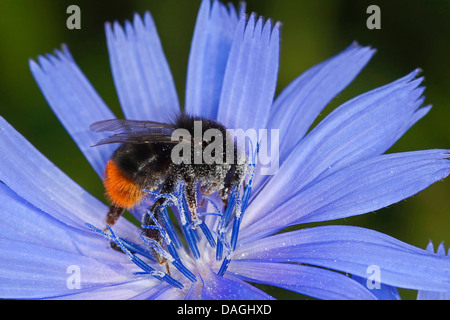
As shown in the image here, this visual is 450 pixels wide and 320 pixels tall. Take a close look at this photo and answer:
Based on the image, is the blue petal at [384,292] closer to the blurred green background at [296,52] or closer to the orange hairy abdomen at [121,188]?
the orange hairy abdomen at [121,188]

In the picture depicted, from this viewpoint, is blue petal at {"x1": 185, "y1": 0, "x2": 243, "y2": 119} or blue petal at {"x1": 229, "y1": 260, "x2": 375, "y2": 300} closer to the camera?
blue petal at {"x1": 229, "y1": 260, "x2": 375, "y2": 300}

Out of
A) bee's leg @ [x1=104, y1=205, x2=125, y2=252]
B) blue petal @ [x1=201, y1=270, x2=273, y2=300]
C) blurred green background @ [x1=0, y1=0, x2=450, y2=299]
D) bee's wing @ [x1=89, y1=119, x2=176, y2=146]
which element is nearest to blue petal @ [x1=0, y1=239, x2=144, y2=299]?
bee's leg @ [x1=104, y1=205, x2=125, y2=252]

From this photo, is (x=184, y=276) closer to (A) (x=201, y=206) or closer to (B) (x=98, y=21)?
(A) (x=201, y=206)

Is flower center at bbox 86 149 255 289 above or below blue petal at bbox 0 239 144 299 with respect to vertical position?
above

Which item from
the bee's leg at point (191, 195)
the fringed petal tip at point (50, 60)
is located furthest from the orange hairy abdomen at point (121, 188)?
the fringed petal tip at point (50, 60)

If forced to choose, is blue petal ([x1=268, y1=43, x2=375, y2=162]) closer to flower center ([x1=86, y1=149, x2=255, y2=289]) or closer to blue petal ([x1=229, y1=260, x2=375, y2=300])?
flower center ([x1=86, y1=149, x2=255, y2=289])

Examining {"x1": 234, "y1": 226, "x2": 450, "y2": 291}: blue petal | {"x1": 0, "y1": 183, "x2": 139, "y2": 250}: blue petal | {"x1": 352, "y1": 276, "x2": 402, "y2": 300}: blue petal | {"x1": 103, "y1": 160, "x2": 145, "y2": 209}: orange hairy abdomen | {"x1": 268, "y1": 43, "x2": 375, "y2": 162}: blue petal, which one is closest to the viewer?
{"x1": 234, "y1": 226, "x2": 450, "y2": 291}: blue petal

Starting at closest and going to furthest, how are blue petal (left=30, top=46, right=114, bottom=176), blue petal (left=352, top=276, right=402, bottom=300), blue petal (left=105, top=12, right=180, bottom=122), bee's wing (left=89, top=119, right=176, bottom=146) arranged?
blue petal (left=352, top=276, right=402, bottom=300) < bee's wing (left=89, top=119, right=176, bottom=146) < blue petal (left=30, top=46, right=114, bottom=176) < blue petal (left=105, top=12, right=180, bottom=122)
